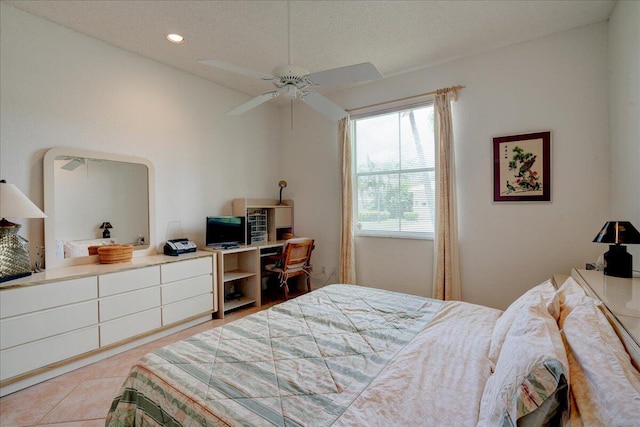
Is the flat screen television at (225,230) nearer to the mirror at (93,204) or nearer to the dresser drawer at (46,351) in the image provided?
the mirror at (93,204)

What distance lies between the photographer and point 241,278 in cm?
388

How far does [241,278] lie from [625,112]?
4.05 meters

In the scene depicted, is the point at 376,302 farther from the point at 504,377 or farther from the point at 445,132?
the point at 445,132

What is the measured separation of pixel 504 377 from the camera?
946mm

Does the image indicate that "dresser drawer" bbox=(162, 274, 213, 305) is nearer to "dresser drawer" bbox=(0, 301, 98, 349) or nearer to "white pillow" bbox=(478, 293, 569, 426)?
"dresser drawer" bbox=(0, 301, 98, 349)

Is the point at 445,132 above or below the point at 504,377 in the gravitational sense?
above

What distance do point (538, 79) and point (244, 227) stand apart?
11.8ft

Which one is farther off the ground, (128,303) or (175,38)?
(175,38)

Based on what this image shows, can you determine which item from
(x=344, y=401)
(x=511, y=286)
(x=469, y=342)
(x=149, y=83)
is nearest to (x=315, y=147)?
(x=149, y=83)

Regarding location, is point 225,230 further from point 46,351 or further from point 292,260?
point 46,351

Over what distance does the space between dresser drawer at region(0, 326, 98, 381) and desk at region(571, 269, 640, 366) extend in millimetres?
3236

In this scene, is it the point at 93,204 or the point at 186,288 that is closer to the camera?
the point at 93,204

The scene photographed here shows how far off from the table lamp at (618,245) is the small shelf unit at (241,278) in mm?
3332

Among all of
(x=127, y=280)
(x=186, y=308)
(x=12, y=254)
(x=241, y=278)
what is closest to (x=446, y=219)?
(x=241, y=278)
